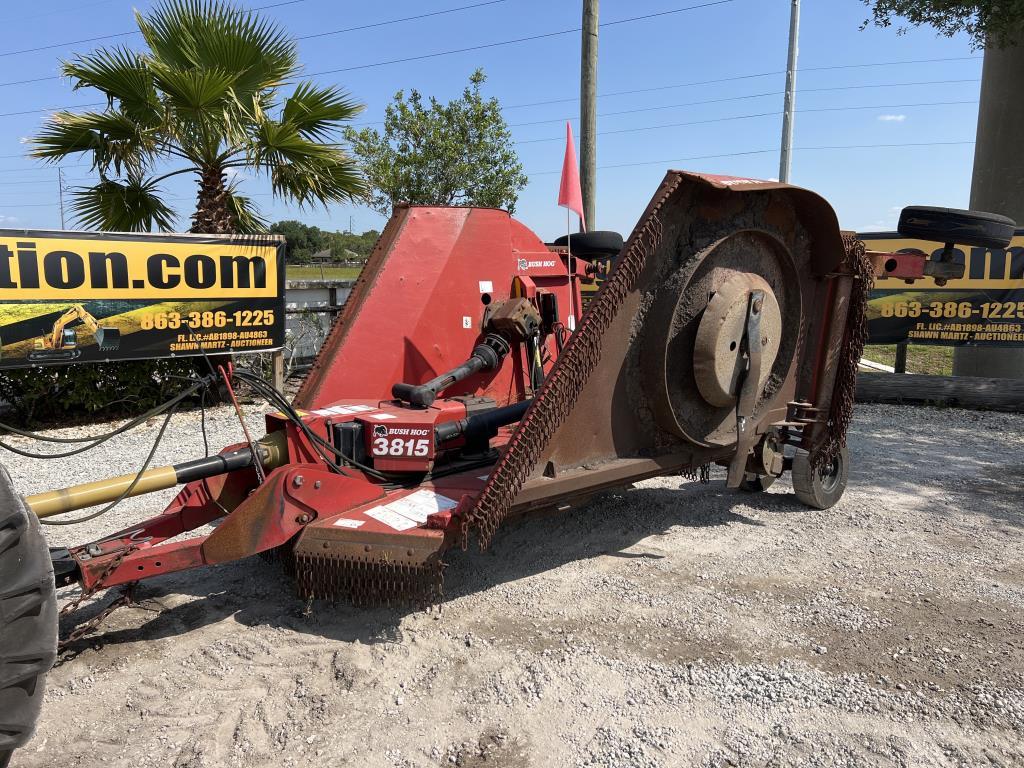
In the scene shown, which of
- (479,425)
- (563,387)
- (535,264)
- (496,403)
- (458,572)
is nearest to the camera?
(563,387)

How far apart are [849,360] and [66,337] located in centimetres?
686

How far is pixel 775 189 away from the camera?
3.87 metres

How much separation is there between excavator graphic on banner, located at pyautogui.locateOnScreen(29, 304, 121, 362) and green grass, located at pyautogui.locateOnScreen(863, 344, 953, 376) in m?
11.4

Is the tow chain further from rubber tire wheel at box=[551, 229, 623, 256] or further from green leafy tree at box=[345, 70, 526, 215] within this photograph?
green leafy tree at box=[345, 70, 526, 215]

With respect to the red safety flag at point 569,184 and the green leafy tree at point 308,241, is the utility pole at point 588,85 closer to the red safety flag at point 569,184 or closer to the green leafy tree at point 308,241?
the red safety flag at point 569,184

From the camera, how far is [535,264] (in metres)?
5.09

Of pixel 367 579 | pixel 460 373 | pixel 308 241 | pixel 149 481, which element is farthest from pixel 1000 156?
pixel 308 241

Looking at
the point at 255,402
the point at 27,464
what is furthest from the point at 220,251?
the point at 27,464

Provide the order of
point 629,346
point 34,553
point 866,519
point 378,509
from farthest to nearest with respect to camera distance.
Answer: point 866,519, point 629,346, point 378,509, point 34,553

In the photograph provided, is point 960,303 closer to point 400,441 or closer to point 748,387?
point 748,387

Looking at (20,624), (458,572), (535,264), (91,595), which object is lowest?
(458,572)

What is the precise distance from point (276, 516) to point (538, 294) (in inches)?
98.6

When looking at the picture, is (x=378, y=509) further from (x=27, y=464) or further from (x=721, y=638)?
(x=27, y=464)

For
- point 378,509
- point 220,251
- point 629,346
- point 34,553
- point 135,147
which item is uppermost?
point 135,147
